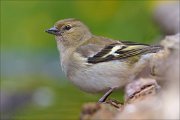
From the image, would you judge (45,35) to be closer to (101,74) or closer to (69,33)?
(69,33)

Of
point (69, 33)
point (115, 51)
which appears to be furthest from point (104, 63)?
point (69, 33)

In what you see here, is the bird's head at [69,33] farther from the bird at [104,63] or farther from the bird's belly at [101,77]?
the bird's belly at [101,77]

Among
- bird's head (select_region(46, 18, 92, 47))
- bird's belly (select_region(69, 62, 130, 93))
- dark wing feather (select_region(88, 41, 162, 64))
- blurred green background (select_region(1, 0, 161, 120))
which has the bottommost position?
bird's belly (select_region(69, 62, 130, 93))

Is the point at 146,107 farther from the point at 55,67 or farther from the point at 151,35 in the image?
the point at 151,35

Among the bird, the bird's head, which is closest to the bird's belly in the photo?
the bird

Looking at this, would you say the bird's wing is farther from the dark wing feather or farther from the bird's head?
the bird's head

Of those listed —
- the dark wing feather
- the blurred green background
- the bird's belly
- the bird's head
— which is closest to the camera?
the bird's belly
